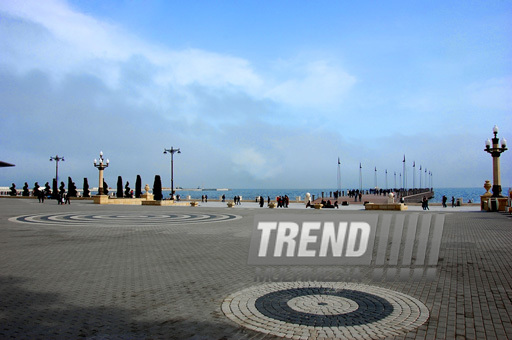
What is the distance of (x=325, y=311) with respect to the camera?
18.6 ft

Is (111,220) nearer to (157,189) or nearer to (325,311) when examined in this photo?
(325,311)

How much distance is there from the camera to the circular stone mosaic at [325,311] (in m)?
4.93

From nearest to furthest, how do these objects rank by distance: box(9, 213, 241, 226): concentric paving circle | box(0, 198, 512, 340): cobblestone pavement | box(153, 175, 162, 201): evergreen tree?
box(0, 198, 512, 340): cobblestone pavement
box(9, 213, 241, 226): concentric paving circle
box(153, 175, 162, 201): evergreen tree

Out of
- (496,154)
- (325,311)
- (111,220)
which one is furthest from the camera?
(496,154)

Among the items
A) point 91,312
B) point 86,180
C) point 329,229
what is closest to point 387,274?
point 91,312

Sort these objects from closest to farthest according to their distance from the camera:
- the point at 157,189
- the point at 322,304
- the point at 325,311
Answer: the point at 325,311 → the point at 322,304 → the point at 157,189

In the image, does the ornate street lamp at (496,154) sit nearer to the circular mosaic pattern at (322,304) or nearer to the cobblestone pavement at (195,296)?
the cobblestone pavement at (195,296)

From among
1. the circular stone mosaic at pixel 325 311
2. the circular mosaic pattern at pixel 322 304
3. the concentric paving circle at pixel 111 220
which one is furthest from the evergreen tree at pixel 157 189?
the circular mosaic pattern at pixel 322 304

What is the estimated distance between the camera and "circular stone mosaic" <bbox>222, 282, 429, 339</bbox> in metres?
4.93

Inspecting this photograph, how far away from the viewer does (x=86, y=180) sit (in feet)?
201

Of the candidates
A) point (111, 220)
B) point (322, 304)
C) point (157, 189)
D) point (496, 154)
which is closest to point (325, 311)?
point (322, 304)

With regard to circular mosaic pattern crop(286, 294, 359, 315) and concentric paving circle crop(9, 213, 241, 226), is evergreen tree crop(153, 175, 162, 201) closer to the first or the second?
concentric paving circle crop(9, 213, 241, 226)

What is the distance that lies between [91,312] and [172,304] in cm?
121

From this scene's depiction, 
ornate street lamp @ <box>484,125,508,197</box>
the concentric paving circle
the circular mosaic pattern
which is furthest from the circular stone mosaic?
ornate street lamp @ <box>484,125,508,197</box>
